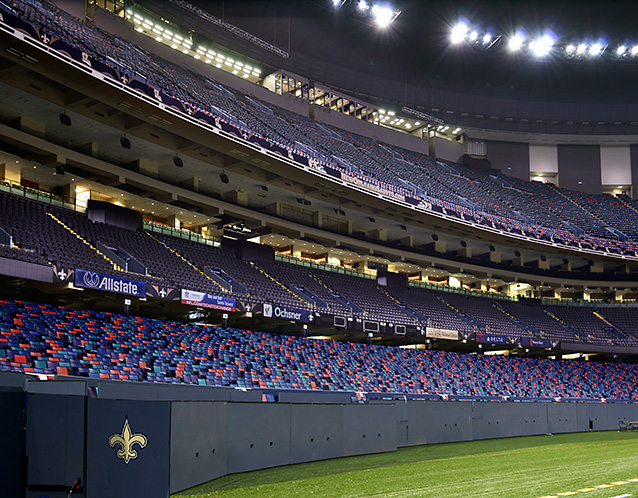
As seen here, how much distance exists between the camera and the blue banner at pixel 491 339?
43469 mm

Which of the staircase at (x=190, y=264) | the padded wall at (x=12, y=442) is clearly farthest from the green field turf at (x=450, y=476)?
the staircase at (x=190, y=264)

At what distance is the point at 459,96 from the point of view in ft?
194

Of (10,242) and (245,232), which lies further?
(245,232)

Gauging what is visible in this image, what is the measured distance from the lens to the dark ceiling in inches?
1807

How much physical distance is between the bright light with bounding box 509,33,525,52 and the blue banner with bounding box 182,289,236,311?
119 feet

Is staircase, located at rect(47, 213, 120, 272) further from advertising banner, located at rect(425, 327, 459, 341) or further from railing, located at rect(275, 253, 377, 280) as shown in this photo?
advertising banner, located at rect(425, 327, 459, 341)

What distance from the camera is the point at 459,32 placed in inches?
1997

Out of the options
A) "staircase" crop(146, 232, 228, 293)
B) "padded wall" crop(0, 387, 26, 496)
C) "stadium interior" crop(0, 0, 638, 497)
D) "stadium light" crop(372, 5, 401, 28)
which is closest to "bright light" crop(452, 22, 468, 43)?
"stadium interior" crop(0, 0, 638, 497)

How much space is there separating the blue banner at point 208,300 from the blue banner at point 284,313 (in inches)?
82.9

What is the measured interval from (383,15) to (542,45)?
15013mm

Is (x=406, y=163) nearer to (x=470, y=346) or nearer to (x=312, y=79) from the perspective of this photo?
(x=312, y=79)

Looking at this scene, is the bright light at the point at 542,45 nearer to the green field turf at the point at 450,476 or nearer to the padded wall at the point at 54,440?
the green field turf at the point at 450,476

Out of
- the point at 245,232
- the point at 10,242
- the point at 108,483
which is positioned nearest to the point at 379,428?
the point at 10,242

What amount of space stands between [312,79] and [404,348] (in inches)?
905
